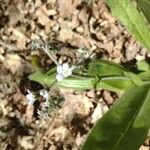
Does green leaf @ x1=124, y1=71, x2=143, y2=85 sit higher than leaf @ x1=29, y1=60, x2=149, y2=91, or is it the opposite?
leaf @ x1=29, y1=60, x2=149, y2=91

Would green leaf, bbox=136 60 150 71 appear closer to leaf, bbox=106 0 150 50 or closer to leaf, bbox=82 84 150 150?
leaf, bbox=106 0 150 50

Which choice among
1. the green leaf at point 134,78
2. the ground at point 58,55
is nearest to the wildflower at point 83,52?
the green leaf at point 134,78

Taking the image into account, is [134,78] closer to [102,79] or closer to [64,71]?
[102,79]

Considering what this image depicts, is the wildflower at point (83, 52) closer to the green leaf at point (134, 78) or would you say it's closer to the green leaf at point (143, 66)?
the green leaf at point (134, 78)

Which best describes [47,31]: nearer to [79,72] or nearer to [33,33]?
[33,33]

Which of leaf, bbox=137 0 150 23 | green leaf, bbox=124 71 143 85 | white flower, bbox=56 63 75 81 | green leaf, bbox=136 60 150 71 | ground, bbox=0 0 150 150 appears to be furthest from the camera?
ground, bbox=0 0 150 150

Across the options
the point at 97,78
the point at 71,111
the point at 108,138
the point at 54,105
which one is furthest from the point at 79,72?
the point at 71,111

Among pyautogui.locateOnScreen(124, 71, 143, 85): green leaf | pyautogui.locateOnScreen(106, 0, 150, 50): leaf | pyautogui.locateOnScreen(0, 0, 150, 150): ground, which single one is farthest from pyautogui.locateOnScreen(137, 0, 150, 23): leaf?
pyautogui.locateOnScreen(0, 0, 150, 150): ground
